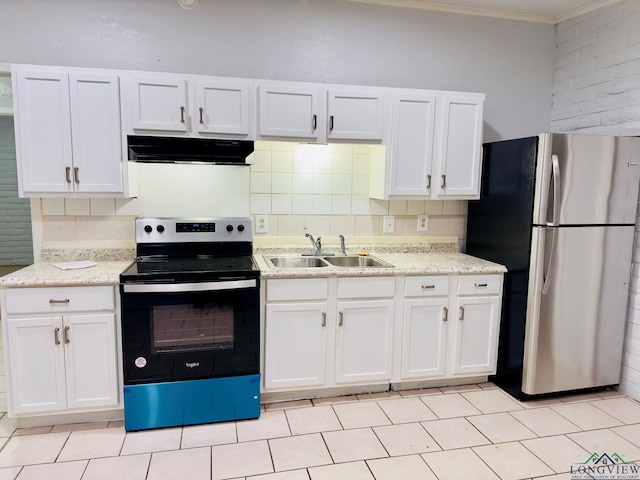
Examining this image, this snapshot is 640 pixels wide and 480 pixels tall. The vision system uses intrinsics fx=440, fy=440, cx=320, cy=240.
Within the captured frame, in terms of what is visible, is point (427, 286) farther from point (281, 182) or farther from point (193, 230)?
point (193, 230)

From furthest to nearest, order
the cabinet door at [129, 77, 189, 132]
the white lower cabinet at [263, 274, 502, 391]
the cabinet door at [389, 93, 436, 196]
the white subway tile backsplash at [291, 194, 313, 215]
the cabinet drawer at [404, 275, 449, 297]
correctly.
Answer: the white subway tile backsplash at [291, 194, 313, 215] < the cabinet door at [389, 93, 436, 196] < the cabinet drawer at [404, 275, 449, 297] < the white lower cabinet at [263, 274, 502, 391] < the cabinet door at [129, 77, 189, 132]

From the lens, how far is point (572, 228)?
2699 millimetres

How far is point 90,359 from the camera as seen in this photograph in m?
2.40

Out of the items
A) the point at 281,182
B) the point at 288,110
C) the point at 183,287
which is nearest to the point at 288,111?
the point at 288,110

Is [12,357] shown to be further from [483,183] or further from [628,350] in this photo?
[628,350]

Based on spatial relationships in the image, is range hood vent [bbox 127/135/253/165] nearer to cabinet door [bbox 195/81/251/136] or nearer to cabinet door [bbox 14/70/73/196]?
cabinet door [bbox 195/81/251/136]

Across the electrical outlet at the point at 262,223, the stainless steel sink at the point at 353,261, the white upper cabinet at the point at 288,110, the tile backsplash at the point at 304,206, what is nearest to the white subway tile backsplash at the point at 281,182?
the tile backsplash at the point at 304,206

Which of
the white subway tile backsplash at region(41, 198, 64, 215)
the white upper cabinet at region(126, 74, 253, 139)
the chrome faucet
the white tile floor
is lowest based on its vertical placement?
the white tile floor

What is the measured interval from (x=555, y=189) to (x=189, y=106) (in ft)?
7.33

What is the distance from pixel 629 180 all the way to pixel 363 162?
5.59 feet

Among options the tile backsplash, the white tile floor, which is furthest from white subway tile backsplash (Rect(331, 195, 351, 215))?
the white tile floor

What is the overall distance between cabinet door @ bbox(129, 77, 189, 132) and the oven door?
95 centimetres

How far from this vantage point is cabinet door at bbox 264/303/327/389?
2.63m

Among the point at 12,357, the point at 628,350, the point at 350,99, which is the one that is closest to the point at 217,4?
the point at 350,99
